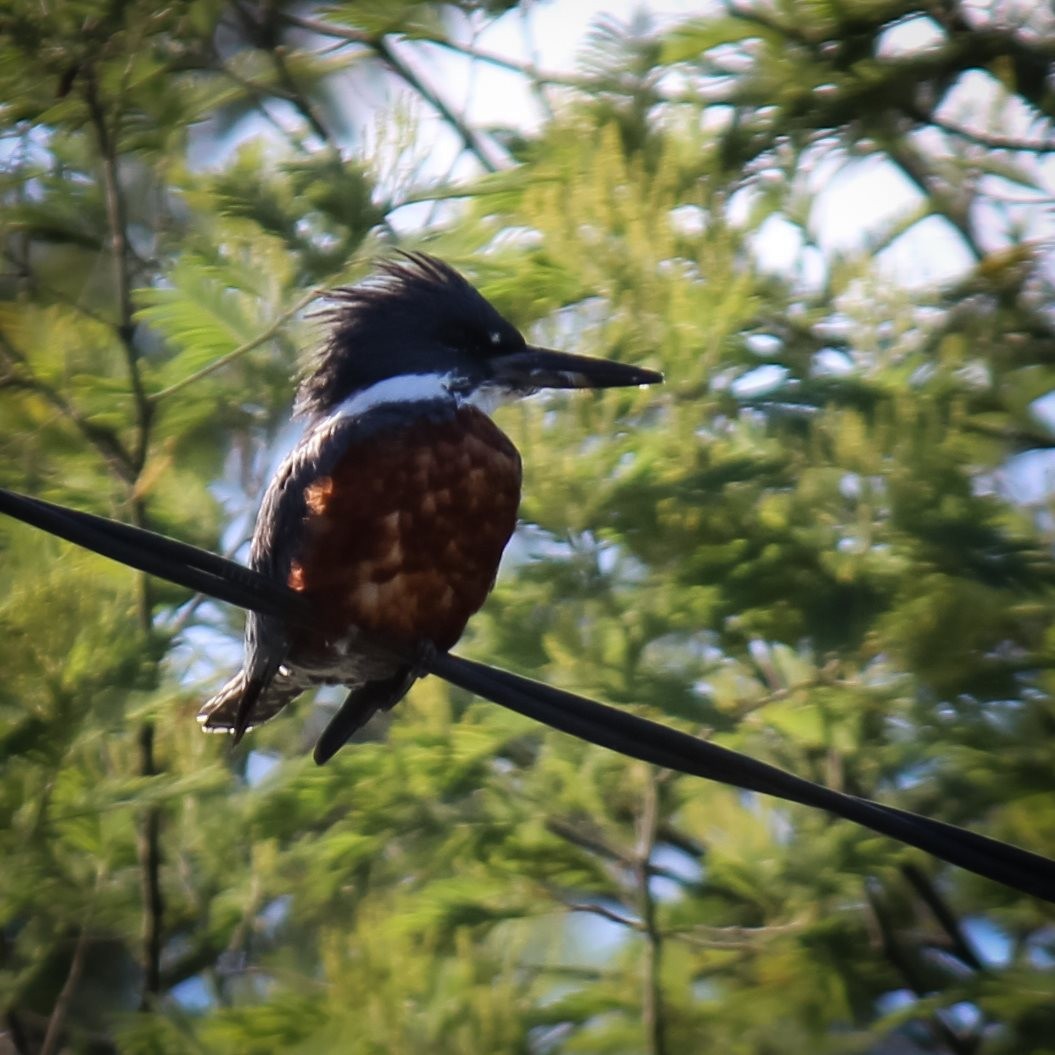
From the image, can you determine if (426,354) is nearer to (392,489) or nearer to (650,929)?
(392,489)

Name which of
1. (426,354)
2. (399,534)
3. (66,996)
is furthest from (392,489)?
(66,996)

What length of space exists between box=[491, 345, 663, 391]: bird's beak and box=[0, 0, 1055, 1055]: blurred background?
41 centimetres

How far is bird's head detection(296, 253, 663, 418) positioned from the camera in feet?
9.44

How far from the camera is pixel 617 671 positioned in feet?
10.5

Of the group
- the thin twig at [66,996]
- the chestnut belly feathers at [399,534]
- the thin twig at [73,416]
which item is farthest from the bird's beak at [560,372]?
the thin twig at [66,996]

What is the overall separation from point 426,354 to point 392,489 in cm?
36

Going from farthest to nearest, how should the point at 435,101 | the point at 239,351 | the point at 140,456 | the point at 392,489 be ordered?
1. the point at 435,101
2. the point at 140,456
3. the point at 239,351
4. the point at 392,489

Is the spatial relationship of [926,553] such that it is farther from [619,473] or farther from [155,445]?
[155,445]

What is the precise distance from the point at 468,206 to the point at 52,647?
132 cm

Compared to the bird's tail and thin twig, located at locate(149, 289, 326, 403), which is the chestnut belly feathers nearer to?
the bird's tail

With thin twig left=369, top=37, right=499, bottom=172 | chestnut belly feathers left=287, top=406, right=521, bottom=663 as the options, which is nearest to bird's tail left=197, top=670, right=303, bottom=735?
chestnut belly feathers left=287, top=406, right=521, bottom=663

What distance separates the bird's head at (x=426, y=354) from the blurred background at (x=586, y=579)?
382 millimetres

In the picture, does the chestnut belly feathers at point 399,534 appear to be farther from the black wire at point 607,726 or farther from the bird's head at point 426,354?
the black wire at point 607,726

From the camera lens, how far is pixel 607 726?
6.29ft
